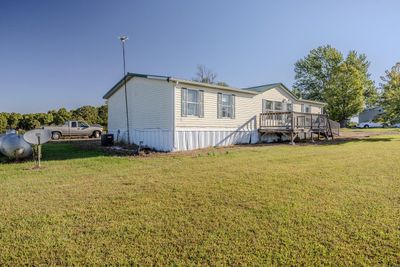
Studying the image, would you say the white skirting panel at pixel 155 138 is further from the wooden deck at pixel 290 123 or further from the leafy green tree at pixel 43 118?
the leafy green tree at pixel 43 118

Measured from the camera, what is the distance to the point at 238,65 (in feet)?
88.8

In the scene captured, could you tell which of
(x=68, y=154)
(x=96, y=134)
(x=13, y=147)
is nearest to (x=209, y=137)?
(x=68, y=154)

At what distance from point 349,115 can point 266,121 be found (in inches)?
957

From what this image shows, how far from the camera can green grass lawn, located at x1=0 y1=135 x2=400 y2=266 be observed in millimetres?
2770

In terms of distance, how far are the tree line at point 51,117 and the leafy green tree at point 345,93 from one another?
32127mm

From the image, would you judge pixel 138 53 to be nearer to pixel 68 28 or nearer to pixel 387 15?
pixel 68 28

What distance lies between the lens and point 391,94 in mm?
19203

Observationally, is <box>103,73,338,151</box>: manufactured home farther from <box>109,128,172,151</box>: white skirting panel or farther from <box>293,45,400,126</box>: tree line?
<box>293,45,400,126</box>: tree line

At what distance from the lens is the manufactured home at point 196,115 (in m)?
12.3

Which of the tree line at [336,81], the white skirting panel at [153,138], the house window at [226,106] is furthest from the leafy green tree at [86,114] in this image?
the tree line at [336,81]

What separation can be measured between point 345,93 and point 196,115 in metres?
29.5

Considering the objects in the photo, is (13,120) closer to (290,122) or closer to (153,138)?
(153,138)

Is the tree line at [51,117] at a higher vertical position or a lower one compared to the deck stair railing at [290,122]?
higher

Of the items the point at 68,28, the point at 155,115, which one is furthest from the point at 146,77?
the point at 68,28
